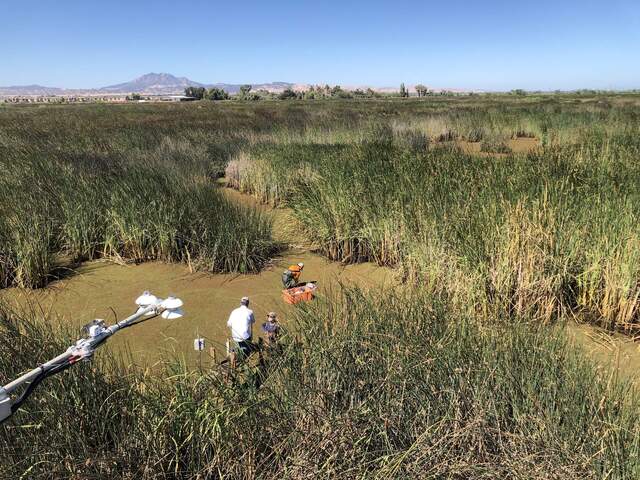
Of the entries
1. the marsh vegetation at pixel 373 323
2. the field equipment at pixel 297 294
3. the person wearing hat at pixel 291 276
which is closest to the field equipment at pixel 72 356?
the marsh vegetation at pixel 373 323

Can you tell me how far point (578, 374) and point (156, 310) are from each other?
2303 mm

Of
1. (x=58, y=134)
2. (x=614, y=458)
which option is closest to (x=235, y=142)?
(x=58, y=134)

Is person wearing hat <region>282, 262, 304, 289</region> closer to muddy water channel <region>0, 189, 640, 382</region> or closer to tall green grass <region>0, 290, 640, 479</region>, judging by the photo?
muddy water channel <region>0, 189, 640, 382</region>

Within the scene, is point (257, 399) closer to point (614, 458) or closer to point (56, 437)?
point (56, 437)

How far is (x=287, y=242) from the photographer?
7559 millimetres

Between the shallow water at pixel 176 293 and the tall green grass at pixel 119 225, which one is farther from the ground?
the tall green grass at pixel 119 225

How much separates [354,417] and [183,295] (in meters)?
4.17

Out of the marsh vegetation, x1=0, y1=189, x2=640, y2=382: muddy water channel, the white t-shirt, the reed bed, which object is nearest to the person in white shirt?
the white t-shirt

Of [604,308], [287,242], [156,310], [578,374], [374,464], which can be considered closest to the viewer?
[156,310]

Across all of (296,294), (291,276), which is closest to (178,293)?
(291,276)

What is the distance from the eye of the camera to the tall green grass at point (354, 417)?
2.01m

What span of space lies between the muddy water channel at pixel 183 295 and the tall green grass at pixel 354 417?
167cm

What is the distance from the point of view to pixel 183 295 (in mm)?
5820

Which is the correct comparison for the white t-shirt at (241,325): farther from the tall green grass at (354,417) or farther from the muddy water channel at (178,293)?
the tall green grass at (354,417)
